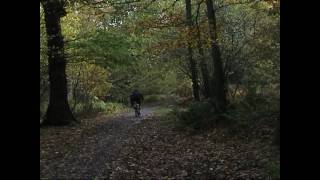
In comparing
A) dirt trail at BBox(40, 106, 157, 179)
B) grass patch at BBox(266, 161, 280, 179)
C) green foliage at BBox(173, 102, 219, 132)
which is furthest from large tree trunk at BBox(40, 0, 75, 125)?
grass patch at BBox(266, 161, 280, 179)

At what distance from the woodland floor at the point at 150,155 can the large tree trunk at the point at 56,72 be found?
4.63ft

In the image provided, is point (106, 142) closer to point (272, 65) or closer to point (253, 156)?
point (253, 156)

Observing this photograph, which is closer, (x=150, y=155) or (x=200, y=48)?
(x=150, y=155)

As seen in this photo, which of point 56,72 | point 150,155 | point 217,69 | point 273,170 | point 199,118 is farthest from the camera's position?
point 56,72

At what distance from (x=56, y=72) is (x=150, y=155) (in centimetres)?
798

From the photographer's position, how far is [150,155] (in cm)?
1308

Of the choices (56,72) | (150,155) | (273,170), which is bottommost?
(150,155)

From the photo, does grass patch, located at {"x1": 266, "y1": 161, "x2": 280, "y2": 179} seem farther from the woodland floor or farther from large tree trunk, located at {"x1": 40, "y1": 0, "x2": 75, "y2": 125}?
large tree trunk, located at {"x1": 40, "y1": 0, "x2": 75, "y2": 125}

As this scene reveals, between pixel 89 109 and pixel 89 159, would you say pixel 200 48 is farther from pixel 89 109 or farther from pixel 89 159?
pixel 89 109

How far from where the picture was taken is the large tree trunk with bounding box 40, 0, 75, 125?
18438 mm

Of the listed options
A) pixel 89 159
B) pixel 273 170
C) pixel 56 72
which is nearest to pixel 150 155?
pixel 89 159

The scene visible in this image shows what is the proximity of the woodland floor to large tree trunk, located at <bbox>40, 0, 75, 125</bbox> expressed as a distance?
4.63 ft
